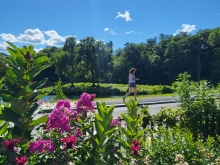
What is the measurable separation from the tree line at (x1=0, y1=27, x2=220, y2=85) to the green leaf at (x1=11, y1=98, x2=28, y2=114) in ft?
161

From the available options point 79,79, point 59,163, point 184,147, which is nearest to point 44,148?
point 59,163

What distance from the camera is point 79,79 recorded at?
217 feet

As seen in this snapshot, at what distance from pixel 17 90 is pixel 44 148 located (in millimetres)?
553

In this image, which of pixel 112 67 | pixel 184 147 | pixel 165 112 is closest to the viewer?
pixel 184 147

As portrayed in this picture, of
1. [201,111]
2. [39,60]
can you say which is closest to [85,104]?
[39,60]

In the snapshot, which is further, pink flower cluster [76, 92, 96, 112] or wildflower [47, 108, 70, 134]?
pink flower cluster [76, 92, 96, 112]

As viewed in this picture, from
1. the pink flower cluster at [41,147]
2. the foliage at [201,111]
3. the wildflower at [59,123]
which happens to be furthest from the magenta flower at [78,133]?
the foliage at [201,111]

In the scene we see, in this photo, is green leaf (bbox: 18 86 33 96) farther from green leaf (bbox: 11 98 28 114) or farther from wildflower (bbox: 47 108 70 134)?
wildflower (bbox: 47 108 70 134)

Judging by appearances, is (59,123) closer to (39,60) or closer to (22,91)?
(22,91)

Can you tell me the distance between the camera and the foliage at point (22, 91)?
1935 millimetres

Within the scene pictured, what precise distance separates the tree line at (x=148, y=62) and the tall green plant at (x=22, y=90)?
4894 cm

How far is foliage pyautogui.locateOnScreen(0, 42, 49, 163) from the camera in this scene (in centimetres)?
193

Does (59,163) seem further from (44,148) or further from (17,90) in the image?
(17,90)

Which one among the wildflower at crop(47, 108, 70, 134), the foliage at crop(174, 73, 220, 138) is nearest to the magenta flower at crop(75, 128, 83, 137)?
the wildflower at crop(47, 108, 70, 134)
